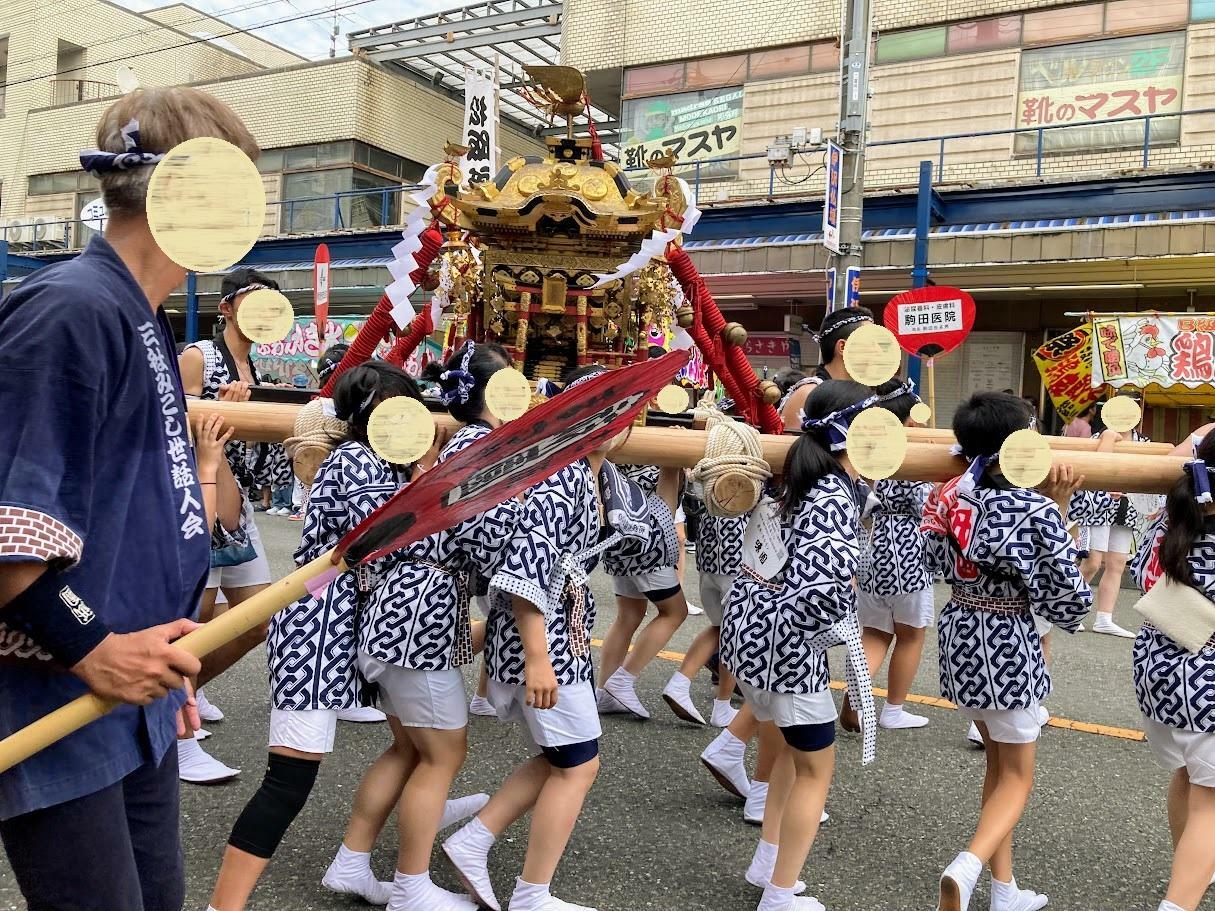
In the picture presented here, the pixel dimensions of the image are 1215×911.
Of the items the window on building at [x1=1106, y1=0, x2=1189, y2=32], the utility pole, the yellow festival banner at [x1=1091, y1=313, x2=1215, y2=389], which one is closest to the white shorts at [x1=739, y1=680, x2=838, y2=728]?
the utility pole

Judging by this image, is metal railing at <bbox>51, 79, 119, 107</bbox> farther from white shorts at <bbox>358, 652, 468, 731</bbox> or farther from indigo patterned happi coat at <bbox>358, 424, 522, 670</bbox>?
white shorts at <bbox>358, 652, 468, 731</bbox>

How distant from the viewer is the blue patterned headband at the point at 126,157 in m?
1.58

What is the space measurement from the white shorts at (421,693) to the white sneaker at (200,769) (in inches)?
55.8

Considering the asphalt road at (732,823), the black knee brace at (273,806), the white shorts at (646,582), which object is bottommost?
the asphalt road at (732,823)

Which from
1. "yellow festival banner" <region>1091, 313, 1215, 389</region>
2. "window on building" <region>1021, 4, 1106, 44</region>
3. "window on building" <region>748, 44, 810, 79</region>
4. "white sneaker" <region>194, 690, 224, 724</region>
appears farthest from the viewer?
Result: "window on building" <region>748, 44, 810, 79</region>

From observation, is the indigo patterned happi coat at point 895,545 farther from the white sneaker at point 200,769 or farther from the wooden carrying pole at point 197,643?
the wooden carrying pole at point 197,643

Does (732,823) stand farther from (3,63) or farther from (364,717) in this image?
(3,63)

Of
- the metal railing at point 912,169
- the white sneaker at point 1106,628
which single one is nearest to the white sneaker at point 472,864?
the white sneaker at point 1106,628

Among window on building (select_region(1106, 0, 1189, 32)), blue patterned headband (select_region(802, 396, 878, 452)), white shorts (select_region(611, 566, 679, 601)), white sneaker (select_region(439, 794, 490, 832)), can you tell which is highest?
window on building (select_region(1106, 0, 1189, 32))

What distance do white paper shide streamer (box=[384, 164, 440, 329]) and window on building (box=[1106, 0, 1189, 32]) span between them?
1093cm

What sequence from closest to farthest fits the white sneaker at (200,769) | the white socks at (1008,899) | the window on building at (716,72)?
the white socks at (1008,899), the white sneaker at (200,769), the window on building at (716,72)

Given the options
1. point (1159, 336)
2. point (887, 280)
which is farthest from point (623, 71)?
point (1159, 336)

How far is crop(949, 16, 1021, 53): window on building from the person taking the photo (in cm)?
1330

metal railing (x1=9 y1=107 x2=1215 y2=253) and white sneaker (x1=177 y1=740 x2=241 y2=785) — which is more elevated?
metal railing (x1=9 y1=107 x2=1215 y2=253)
